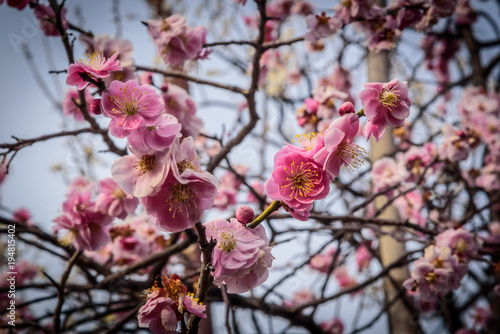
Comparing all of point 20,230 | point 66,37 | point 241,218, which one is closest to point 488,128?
point 241,218

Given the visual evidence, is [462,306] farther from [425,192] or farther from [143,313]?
[143,313]

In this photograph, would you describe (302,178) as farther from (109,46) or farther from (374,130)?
(109,46)

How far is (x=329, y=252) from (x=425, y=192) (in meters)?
1.56

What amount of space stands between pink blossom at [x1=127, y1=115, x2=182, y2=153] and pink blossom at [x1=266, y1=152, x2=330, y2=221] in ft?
0.84

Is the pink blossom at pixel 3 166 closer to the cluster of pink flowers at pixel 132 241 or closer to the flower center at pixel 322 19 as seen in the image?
the cluster of pink flowers at pixel 132 241

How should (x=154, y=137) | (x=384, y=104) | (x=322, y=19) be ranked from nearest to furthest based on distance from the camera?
(x=154, y=137) → (x=384, y=104) → (x=322, y=19)

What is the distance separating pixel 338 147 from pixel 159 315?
0.60 metres

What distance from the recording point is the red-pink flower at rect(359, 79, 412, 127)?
866 mm

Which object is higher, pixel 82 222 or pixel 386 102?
pixel 386 102

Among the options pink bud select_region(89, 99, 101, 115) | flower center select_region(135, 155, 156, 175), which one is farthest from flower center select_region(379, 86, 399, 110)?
pink bud select_region(89, 99, 101, 115)

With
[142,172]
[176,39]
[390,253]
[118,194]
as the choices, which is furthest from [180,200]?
[390,253]

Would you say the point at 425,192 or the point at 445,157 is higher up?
the point at 445,157

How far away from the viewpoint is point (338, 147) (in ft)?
2.68

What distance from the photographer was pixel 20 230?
1.40m
